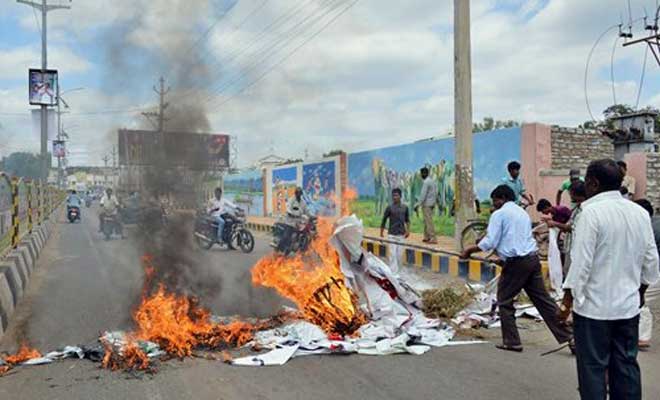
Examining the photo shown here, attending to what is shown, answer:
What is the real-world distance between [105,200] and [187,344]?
15.0m

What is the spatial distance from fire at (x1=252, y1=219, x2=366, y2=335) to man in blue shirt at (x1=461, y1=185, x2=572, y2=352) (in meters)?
1.55

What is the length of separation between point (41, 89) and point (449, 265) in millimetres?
19168

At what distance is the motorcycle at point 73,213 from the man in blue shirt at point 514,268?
2543 cm

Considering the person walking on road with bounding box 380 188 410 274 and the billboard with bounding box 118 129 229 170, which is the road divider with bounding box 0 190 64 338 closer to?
the billboard with bounding box 118 129 229 170

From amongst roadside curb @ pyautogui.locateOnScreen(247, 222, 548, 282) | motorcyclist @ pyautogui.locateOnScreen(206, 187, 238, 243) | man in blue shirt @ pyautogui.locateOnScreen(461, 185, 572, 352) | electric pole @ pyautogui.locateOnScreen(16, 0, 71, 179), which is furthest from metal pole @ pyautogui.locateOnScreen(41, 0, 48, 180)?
man in blue shirt @ pyautogui.locateOnScreen(461, 185, 572, 352)

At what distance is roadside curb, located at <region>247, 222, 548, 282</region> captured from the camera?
10.5 metres

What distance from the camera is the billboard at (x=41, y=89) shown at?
2325 cm

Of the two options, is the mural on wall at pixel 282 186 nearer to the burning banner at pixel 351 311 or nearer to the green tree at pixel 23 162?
the green tree at pixel 23 162

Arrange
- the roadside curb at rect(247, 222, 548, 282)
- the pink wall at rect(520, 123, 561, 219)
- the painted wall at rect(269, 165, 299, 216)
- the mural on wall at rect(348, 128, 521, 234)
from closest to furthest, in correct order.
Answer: the roadside curb at rect(247, 222, 548, 282) → the pink wall at rect(520, 123, 561, 219) → the mural on wall at rect(348, 128, 521, 234) → the painted wall at rect(269, 165, 299, 216)

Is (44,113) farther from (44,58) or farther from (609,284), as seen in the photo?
(609,284)

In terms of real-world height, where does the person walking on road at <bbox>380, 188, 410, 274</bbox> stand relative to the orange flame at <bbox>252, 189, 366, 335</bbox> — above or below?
above

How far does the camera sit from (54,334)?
6.54 metres

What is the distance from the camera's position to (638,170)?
40.8 feet

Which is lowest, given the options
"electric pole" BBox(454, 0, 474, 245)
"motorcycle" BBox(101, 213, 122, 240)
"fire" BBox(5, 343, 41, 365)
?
"fire" BBox(5, 343, 41, 365)
